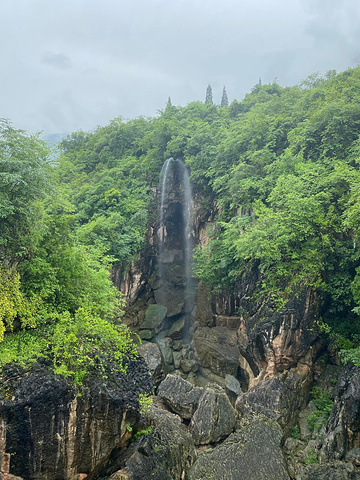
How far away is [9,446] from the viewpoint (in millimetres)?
5668

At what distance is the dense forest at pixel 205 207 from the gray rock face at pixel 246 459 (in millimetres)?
4595

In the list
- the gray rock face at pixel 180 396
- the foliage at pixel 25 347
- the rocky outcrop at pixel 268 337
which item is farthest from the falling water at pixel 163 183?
the foliage at pixel 25 347

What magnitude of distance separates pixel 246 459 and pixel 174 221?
1897cm

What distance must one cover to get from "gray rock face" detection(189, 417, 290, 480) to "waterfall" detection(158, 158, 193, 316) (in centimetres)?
1380

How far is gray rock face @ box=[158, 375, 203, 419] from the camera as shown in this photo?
1412 centimetres

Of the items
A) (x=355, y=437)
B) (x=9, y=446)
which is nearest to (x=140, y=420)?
(x=9, y=446)

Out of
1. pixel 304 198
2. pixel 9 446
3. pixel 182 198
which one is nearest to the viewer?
pixel 9 446

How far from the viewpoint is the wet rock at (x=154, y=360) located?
56.2 feet

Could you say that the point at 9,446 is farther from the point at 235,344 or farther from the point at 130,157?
the point at 130,157

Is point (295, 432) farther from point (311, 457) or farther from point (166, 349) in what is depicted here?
point (166, 349)

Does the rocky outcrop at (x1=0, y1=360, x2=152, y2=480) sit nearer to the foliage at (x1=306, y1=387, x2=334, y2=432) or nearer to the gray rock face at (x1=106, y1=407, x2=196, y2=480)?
the gray rock face at (x1=106, y1=407, x2=196, y2=480)

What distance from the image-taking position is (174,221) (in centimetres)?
2655

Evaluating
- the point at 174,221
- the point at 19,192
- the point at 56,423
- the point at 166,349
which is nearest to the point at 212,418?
the point at 166,349

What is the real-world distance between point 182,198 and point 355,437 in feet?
65.3
